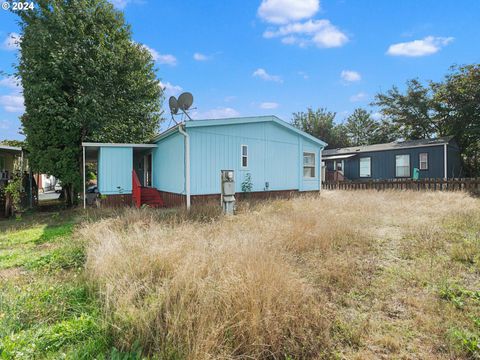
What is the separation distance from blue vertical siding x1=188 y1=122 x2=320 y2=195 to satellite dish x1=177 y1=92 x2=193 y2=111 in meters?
0.85

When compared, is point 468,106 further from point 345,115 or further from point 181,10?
point 181,10

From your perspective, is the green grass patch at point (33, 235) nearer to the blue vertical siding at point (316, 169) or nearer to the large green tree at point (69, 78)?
the large green tree at point (69, 78)

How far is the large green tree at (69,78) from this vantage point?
11047 mm

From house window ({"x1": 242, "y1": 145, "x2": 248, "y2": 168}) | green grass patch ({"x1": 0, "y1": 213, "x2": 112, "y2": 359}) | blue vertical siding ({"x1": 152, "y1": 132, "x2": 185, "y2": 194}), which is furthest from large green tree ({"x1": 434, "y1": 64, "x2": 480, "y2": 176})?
green grass patch ({"x1": 0, "y1": 213, "x2": 112, "y2": 359})

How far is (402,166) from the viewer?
19.2 metres

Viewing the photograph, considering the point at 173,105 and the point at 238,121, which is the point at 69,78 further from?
the point at 238,121

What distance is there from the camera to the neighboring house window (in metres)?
20.9

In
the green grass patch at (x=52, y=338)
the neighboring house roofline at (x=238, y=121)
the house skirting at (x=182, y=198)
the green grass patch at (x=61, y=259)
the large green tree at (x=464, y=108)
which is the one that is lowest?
the green grass patch at (x=52, y=338)

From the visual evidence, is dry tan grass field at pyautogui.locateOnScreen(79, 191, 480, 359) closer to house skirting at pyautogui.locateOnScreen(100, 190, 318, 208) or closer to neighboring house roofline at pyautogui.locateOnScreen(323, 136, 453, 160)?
house skirting at pyautogui.locateOnScreen(100, 190, 318, 208)

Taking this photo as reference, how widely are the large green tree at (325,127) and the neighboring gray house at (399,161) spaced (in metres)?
10.1

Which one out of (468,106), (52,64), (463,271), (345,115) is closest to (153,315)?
(463,271)

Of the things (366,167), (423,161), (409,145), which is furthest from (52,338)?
(366,167)

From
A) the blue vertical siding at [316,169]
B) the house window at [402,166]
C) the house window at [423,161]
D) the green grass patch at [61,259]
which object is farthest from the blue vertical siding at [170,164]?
the house window at [423,161]

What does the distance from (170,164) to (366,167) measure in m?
16.6
